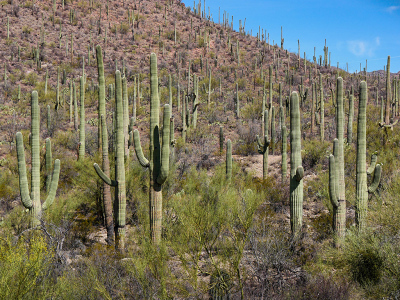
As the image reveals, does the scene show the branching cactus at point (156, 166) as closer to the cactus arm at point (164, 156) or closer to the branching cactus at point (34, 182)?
the cactus arm at point (164, 156)

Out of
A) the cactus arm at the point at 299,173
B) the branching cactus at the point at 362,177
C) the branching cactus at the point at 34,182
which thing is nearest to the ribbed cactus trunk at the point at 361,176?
the branching cactus at the point at 362,177

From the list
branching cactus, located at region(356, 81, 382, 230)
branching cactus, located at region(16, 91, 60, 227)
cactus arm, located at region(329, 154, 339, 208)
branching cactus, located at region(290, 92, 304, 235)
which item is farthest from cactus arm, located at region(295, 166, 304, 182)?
branching cactus, located at region(16, 91, 60, 227)

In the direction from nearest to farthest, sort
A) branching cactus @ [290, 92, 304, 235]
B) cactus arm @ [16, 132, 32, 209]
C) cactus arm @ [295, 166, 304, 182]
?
cactus arm @ [295, 166, 304, 182] → branching cactus @ [290, 92, 304, 235] → cactus arm @ [16, 132, 32, 209]

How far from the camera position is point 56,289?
5.18m

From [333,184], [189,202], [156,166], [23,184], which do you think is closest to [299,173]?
[333,184]

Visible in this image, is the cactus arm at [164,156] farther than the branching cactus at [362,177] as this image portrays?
No

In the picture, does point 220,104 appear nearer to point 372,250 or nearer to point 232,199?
point 232,199

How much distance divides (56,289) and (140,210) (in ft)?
14.5

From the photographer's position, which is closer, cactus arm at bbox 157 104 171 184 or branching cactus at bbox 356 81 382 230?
cactus arm at bbox 157 104 171 184

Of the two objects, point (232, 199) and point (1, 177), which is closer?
point (232, 199)

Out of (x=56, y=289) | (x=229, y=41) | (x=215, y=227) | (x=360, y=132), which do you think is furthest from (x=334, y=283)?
(x=229, y=41)

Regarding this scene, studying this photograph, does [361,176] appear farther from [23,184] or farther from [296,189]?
[23,184]

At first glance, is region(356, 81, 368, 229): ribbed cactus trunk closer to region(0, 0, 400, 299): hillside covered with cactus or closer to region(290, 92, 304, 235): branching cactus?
region(0, 0, 400, 299): hillside covered with cactus

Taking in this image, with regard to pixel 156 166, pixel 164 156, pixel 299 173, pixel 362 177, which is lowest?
pixel 362 177
